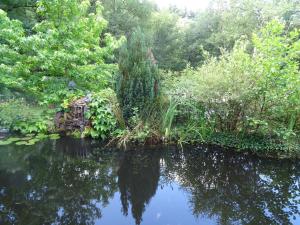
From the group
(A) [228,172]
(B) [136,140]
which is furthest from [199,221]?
(B) [136,140]

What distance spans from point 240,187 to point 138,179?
1525 mm

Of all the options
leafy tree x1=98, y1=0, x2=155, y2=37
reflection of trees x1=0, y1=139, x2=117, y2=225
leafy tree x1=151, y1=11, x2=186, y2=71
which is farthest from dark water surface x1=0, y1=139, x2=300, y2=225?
leafy tree x1=151, y1=11, x2=186, y2=71

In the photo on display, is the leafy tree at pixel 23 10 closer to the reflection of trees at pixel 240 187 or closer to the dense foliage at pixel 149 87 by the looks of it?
the dense foliage at pixel 149 87

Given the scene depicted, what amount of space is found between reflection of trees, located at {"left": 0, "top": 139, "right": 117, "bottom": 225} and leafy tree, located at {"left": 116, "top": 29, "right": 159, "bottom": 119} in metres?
1.64

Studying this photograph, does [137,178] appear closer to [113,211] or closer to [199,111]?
[113,211]

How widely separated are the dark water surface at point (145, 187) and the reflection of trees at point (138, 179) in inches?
0.5

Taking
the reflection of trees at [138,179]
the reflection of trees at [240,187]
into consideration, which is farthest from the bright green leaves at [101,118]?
the reflection of trees at [240,187]

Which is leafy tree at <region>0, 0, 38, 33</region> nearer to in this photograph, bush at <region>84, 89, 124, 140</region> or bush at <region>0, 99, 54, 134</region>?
→ bush at <region>0, 99, 54, 134</region>

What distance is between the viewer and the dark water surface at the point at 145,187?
2.76 metres

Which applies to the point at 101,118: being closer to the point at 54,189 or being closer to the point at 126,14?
the point at 54,189

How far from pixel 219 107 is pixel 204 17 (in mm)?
13326

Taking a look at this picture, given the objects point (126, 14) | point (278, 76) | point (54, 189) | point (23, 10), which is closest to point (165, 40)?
point (126, 14)

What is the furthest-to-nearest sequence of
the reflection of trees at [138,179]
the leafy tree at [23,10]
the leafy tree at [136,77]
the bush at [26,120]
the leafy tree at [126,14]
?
the leafy tree at [126,14] < the leafy tree at [23,10] < the bush at [26,120] < the leafy tree at [136,77] < the reflection of trees at [138,179]

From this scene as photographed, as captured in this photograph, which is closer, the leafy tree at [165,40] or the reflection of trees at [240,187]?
the reflection of trees at [240,187]
